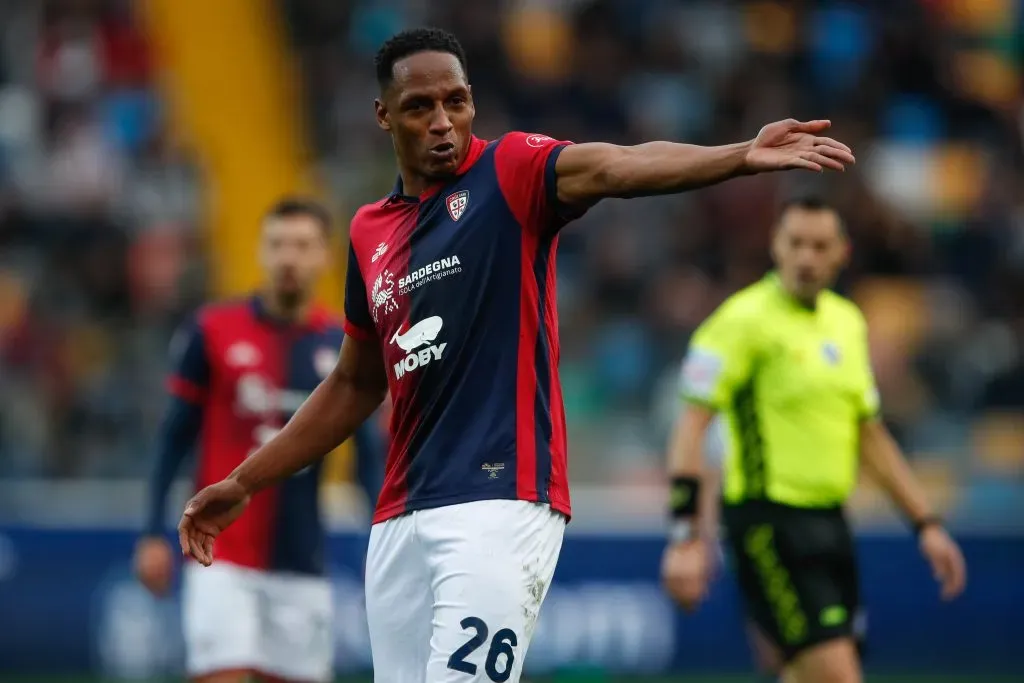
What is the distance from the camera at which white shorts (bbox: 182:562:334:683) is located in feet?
25.0

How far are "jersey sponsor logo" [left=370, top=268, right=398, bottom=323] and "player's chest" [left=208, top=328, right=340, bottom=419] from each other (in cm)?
294

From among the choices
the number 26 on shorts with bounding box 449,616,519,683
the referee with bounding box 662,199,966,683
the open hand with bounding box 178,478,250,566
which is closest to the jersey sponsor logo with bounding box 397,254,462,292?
the open hand with bounding box 178,478,250,566

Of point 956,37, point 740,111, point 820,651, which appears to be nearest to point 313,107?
point 740,111

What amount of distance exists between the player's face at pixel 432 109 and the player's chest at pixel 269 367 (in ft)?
10.7

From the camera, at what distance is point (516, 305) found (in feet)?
16.3

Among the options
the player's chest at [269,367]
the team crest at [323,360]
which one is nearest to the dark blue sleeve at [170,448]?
the player's chest at [269,367]

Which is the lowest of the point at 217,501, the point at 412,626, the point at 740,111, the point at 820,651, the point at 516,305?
the point at 820,651

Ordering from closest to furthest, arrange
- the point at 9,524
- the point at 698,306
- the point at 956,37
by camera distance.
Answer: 1. the point at 9,524
2. the point at 698,306
3. the point at 956,37

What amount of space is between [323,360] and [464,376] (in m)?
3.42

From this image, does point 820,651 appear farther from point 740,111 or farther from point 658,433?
point 740,111

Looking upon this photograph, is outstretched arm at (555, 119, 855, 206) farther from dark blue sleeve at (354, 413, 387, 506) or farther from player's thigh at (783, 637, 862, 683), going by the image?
dark blue sleeve at (354, 413, 387, 506)

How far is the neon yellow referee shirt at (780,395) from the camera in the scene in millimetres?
7805

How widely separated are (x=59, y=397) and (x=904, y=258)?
771cm

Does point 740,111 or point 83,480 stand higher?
point 740,111
